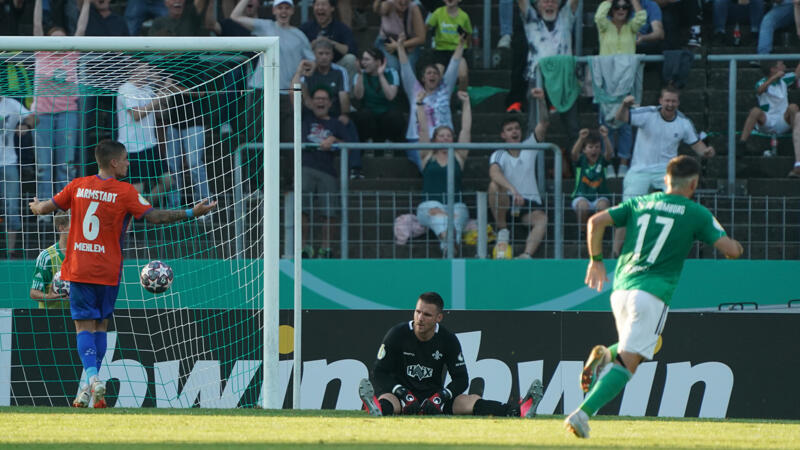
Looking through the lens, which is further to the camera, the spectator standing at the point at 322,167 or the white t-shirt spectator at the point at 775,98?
the white t-shirt spectator at the point at 775,98

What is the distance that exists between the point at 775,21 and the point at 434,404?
325 inches

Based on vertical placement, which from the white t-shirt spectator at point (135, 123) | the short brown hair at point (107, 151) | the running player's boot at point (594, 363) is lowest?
the running player's boot at point (594, 363)

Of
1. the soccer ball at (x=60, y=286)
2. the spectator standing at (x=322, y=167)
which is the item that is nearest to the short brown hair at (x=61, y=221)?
the soccer ball at (x=60, y=286)

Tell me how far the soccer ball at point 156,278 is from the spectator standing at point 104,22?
5228mm

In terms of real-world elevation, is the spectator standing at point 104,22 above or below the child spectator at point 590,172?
above

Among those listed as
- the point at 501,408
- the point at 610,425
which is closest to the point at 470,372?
the point at 501,408

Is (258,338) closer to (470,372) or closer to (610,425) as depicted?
(470,372)

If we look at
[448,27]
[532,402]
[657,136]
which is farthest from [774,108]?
[532,402]

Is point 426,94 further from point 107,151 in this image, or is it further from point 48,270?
point 107,151

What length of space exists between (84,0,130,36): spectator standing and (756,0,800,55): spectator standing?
25.3ft

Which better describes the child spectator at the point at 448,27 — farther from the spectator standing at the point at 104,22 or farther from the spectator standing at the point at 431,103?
the spectator standing at the point at 104,22

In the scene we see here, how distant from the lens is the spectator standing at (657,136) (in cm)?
1312

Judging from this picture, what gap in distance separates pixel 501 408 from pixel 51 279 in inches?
164

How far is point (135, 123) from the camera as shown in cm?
1195
